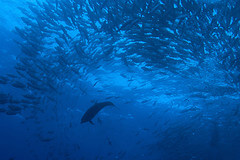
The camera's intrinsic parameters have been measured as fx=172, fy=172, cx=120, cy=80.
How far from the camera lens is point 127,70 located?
1338cm

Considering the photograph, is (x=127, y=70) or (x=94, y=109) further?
(x=127, y=70)

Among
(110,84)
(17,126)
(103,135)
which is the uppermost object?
(110,84)

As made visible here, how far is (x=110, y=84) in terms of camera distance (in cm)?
1644

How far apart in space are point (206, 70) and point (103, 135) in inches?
949

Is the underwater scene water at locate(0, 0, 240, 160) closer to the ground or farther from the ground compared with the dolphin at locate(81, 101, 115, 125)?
farther from the ground

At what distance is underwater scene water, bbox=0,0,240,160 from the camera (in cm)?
758

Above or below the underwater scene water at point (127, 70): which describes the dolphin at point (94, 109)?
below

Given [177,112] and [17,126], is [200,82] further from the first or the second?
[17,126]

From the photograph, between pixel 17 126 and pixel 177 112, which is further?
pixel 17 126

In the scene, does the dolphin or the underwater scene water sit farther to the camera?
the underwater scene water

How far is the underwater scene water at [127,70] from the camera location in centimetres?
758

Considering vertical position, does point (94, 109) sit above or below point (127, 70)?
below

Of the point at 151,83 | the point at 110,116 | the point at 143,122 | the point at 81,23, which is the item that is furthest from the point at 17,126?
the point at 81,23

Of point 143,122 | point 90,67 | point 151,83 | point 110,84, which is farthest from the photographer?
point 143,122
